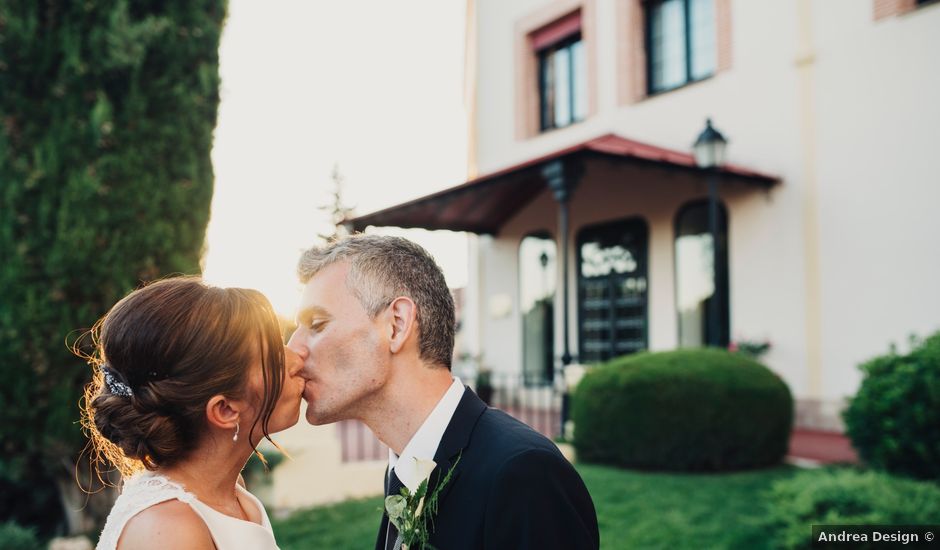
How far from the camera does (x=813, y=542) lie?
4.95 meters

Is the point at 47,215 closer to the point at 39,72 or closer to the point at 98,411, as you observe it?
the point at 39,72

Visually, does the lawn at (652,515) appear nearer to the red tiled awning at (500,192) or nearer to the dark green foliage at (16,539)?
the dark green foliage at (16,539)

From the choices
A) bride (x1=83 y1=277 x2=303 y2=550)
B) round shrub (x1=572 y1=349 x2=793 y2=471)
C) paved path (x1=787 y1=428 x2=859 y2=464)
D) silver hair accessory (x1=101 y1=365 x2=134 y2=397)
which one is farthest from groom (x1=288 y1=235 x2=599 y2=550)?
paved path (x1=787 y1=428 x2=859 y2=464)

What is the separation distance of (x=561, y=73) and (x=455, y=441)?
14.4 meters

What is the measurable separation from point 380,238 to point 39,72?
17.2 feet

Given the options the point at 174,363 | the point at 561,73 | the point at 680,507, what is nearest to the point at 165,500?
the point at 174,363

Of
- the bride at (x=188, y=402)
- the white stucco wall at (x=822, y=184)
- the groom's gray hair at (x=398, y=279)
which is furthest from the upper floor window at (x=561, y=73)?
the bride at (x=188, y=402)

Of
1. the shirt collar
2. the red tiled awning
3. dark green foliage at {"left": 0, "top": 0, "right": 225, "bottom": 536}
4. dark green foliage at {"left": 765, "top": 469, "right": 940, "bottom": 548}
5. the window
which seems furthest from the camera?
the window

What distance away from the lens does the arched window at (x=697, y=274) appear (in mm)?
11836

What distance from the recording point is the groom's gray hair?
2336mm

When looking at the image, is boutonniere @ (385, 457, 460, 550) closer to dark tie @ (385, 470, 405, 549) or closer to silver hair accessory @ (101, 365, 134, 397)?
dark tie @ (385, 470, 405, 549)

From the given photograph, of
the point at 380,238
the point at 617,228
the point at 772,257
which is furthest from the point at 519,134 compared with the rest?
the point at 380,238

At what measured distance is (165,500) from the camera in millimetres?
2145

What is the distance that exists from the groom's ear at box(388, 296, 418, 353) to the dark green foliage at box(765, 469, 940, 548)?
159 inches
